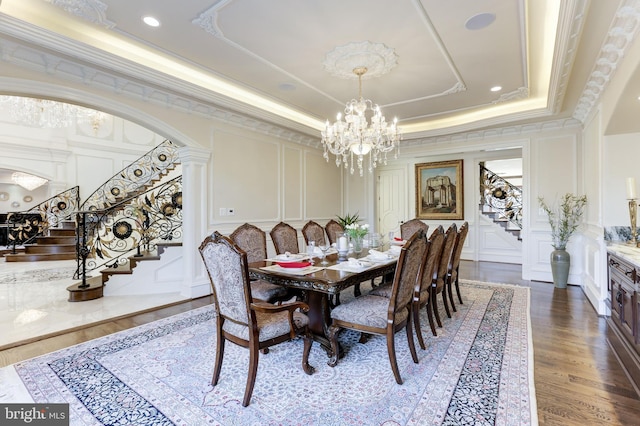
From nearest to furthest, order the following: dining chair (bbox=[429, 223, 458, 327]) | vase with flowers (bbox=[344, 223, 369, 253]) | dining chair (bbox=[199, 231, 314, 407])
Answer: dining chair (bbox=[199, 231, 314, 407]) → dining chair (bbox=[429, 223, 458, 327]) → vase with flowers (bbox=[344, 223, 369, 253])

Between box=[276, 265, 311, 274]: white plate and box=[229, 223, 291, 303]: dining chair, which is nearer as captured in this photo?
box=[276, 265, 311, 274]: white plate

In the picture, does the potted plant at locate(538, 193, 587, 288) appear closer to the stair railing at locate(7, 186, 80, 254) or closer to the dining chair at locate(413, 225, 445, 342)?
the dining chair at locate(413, 225, 445, 342)

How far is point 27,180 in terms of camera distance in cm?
938

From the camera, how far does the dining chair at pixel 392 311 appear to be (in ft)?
6.88

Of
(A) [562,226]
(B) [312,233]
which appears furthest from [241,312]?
(A) [562,226]

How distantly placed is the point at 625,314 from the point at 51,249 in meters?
10.1

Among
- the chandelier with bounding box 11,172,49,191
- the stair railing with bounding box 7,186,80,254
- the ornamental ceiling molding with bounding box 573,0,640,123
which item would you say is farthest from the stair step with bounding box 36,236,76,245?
the ornamental ceiling molding with bounding box 573,0,640,123

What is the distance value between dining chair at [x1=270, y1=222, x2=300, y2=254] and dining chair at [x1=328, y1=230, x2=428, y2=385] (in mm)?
1555

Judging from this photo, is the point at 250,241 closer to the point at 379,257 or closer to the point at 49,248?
the point at 379,257

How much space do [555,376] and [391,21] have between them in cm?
312

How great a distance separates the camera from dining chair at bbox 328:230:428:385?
6.88 ft

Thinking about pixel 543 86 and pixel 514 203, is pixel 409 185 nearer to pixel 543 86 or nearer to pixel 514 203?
pixel 514 203

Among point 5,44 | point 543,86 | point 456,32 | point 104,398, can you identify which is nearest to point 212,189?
point 5,44

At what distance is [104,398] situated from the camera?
1.95 meters
